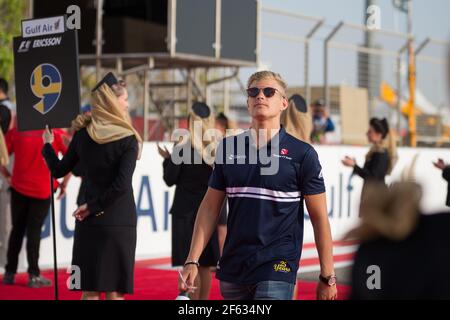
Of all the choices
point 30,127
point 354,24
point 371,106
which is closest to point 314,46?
point 354,24

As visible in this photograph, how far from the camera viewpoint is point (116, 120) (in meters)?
6.95

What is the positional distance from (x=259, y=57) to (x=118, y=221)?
1123cm

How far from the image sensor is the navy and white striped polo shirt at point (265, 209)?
15.4 feet

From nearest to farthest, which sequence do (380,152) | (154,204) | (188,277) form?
(188,277), (380,152), (154,204)

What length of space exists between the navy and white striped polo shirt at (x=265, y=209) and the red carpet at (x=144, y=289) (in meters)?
3.97

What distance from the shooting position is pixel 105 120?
22.7 feet

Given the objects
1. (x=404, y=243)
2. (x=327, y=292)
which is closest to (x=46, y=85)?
(x=327, y=292)

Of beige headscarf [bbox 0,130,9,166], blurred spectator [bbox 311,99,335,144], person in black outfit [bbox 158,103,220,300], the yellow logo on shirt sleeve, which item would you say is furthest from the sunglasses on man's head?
blurred spectator [bbox 311,99,335,144]

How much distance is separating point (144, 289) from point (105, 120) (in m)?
3.55

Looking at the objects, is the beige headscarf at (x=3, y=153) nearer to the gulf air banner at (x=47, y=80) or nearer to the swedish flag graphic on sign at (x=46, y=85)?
the gulf air banner at (x=47, y=80)

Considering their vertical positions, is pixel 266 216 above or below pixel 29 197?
above

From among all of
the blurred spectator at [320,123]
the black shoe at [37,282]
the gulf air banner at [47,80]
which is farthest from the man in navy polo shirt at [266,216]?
the blurred spectator at [320,123]

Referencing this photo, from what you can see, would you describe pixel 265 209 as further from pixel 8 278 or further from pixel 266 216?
pixel 8 278
